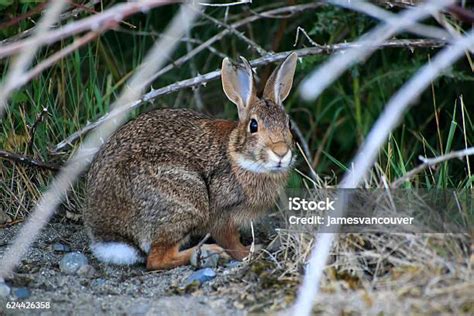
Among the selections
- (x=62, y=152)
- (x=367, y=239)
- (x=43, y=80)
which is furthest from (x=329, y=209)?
(x=43, y=80)

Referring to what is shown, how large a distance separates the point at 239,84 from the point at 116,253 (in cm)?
140

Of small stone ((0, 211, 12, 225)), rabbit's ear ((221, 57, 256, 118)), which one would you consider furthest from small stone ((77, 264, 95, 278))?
rabbit's ear ((221, 57, 256, 118))

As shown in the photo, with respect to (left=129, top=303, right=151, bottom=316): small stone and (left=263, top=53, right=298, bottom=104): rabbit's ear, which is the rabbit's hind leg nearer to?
(left=129, top=303, right=151, bottom=316): small stone

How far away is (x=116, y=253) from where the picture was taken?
5738 millimetres

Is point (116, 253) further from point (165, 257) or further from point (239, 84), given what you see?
A: point (239, 84)

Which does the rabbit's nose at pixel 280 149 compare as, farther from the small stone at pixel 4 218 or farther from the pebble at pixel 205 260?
the small stone at pixel 4 218

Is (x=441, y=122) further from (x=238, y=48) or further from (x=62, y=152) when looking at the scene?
(x=62, y=152)

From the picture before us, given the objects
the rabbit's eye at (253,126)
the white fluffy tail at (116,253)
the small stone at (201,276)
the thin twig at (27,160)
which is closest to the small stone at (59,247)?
the white fluffy tail at (116,253)

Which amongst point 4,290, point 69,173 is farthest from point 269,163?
point 4,290

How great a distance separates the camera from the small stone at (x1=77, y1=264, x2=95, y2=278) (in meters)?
5.48

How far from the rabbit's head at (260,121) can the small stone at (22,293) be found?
1.63 meters

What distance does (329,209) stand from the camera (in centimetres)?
522

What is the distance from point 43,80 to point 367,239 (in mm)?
2894

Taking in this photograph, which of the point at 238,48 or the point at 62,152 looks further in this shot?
the point at 238,48
